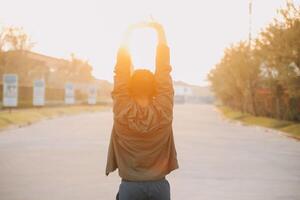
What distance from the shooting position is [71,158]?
1502cm

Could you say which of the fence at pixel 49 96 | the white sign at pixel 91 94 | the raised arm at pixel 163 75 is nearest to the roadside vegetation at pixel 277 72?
the fence at pixel 49 96

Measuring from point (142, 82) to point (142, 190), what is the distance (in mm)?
728

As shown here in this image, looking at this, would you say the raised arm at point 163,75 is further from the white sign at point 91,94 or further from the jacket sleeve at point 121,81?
the white sign at point 91,94

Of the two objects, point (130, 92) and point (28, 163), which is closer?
point (130, 92)

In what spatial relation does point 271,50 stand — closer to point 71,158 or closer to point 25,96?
point 71,158

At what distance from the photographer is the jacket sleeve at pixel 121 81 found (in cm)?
391

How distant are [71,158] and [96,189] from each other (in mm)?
5123

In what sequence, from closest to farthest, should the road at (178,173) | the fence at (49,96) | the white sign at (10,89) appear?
1. the road at (178,173)
2. the white sign at (10,89)
3. the fence at (49,96)

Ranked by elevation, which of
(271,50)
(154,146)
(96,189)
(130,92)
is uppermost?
(271,50)

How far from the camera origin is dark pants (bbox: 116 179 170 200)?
Result: 3893mm

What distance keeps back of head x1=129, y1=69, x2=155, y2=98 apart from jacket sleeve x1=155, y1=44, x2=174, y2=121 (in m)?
0.07

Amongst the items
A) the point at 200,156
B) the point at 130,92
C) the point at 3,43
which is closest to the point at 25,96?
the point at 3,43

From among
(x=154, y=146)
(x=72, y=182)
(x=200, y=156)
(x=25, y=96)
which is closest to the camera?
(x=154, y=146)

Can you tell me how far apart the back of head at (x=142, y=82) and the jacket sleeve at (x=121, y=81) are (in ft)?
0.21
